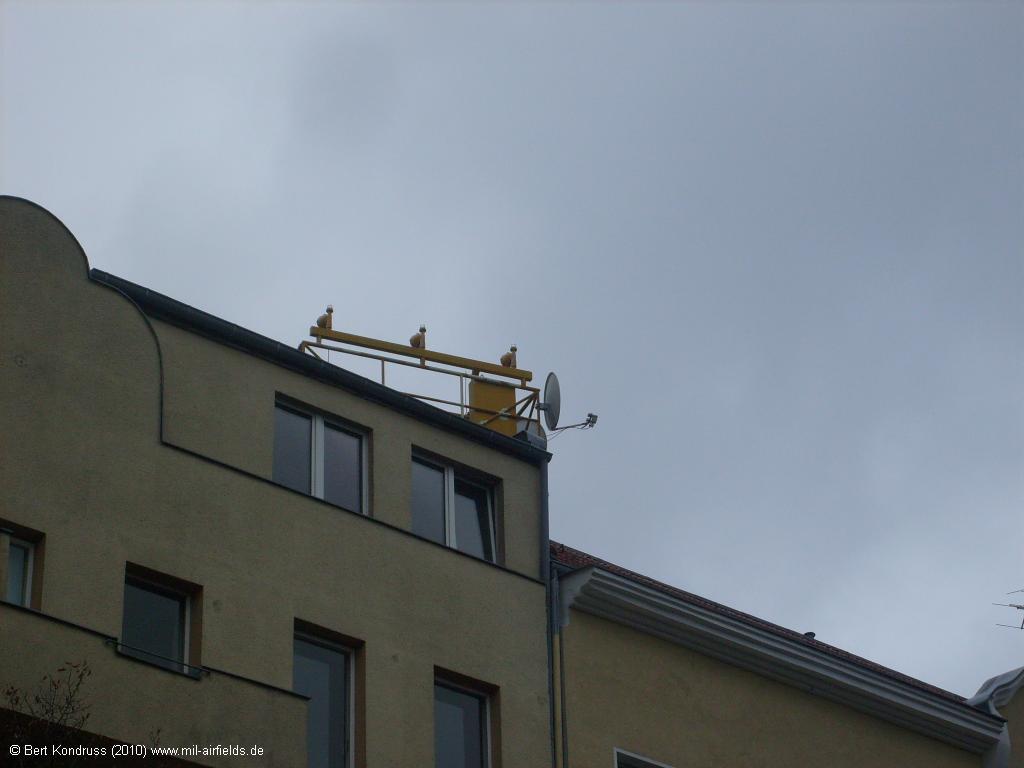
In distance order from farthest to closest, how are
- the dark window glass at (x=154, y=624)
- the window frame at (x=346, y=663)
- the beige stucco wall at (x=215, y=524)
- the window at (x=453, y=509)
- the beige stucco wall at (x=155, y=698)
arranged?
the window at (x=453, y=509) < the window frame at (x=346, y=663) < the dark window glass at (x=154, y=624) < the beige stucco wall at (x=215, y=524) < the beige stucco wall at (x=155, y=698)

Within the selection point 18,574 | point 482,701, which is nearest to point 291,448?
point 482,701

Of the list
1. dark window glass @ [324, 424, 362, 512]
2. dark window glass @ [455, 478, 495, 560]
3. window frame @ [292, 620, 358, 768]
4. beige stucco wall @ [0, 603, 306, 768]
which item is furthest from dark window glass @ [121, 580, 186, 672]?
dark window glass @ [455, 478, 495, 560]

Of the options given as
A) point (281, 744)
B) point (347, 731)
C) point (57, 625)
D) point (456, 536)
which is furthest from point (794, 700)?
point (57, 625)

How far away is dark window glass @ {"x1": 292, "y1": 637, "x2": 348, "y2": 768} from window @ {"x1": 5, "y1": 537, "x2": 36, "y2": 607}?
363 centimetres

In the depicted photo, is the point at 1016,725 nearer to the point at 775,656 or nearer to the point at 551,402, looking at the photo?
the point at 775,656

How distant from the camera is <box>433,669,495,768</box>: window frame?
23797 mm

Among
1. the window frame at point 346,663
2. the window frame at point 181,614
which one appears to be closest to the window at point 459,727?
the window frame at point 346,663

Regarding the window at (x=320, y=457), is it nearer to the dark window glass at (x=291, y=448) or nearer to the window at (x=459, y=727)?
the dark window glass at (x=291, y=448)

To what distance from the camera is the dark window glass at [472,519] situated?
84.3 feet

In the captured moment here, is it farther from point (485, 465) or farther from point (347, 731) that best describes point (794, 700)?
point (347, 731)

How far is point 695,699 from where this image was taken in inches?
1033

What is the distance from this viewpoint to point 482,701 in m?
24.3

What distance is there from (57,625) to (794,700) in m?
12.1

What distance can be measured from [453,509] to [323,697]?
388 cm
